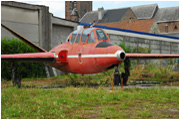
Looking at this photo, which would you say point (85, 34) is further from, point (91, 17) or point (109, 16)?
point (91, 17)

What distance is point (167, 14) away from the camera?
267 feet

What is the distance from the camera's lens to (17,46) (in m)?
17.4

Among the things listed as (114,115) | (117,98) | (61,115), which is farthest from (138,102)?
(61,115)

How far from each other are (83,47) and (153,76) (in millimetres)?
6947

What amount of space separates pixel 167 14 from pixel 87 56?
245 ft

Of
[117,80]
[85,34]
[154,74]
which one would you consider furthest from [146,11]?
[85,34]

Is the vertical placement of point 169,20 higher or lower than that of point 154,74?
higher

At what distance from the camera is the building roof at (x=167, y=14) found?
78.3m

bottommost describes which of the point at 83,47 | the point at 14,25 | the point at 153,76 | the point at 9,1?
the point at 153,76

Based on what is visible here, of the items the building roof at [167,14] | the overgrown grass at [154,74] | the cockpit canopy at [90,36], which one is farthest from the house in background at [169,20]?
the cockpit canopy at [90,36]

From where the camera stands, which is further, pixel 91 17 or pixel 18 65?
pixel 91 17

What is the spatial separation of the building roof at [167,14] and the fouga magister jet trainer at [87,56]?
68888 millimetres

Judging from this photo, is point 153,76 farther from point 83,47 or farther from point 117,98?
point 117,98

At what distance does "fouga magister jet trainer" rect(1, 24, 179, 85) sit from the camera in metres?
10.8
